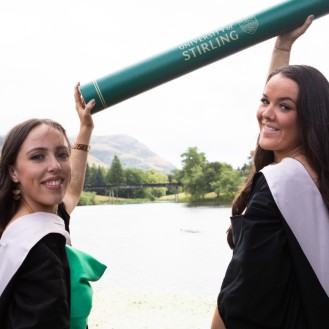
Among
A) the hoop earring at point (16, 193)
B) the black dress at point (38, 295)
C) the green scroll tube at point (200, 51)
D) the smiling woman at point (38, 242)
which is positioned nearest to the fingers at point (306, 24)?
the green scroll tube at point (200, 51)

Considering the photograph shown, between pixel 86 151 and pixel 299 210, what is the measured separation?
6.08 ft

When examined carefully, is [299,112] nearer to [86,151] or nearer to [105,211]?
[86,151]

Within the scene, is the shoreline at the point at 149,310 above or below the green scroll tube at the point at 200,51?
below

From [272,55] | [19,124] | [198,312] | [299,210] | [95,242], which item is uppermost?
[272,55]

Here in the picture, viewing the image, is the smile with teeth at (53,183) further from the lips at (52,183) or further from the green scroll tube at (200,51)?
the green scroll tube at (200,51)

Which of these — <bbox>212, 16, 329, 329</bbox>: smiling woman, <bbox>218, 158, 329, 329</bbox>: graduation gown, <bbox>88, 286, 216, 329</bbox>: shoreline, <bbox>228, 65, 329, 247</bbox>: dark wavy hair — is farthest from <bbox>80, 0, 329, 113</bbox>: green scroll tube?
<bbox>88, 286, 216, 329</bbox>: shoreline

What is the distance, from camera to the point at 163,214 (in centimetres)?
7438

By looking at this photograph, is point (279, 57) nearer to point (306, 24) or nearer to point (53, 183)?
point (306, 24)

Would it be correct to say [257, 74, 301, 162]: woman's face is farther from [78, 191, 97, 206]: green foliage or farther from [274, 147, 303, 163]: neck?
[78, 191, 97, 206]: green foliage

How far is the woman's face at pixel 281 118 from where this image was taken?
3051 millimetres

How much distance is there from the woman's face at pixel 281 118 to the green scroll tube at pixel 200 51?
1.03m

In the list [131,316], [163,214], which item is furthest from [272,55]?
[163,214]

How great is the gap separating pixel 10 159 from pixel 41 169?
23 cm

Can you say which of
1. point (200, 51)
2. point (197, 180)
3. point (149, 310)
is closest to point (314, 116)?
point (200, 51)
